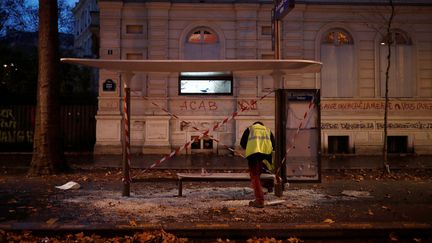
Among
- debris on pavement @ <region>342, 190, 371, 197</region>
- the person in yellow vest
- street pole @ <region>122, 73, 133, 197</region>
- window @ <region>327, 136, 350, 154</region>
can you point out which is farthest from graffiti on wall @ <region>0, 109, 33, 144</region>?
debris on pavement @ <region>342, 190, 371, 197</region>

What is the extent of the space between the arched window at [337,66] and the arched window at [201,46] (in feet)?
14.5

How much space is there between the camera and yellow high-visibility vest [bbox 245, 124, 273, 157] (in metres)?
8.31

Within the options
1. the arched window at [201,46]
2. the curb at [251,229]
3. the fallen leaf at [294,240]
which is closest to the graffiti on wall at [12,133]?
the arched window at [201,46]

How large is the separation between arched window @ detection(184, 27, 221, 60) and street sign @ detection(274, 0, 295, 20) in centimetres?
939

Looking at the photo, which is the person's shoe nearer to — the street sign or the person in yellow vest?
the person in yellow vest

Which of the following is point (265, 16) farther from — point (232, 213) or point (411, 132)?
point (232, 213)

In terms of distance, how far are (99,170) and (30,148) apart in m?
7.42

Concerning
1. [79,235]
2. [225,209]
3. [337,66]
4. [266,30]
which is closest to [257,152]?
[225,209]

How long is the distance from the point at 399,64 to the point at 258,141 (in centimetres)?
1352

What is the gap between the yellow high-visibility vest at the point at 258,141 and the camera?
8.31 m

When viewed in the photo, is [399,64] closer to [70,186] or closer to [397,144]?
A: [397,144]

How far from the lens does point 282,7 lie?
9.34 m

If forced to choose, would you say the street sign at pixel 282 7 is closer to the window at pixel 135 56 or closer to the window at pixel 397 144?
the window at pixel 135 56

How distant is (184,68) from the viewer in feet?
29.2
